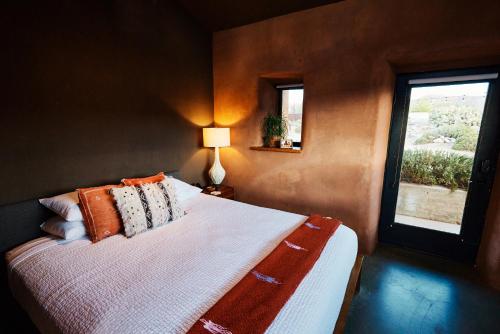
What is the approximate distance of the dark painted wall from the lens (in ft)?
5.37

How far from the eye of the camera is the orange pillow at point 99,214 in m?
1.62

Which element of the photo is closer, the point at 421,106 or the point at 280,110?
the point at 421,106

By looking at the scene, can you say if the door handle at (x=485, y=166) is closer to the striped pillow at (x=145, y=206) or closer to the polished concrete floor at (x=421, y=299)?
the polished concrete floor at (x=421, y=299)

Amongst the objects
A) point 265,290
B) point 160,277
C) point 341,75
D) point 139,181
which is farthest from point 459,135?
point 139,181

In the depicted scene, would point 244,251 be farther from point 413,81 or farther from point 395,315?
point 413,81

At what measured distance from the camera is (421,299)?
75.9 inches

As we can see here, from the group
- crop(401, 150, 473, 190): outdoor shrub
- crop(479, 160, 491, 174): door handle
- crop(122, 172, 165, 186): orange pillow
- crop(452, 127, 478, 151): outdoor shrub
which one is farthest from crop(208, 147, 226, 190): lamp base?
crop(479, 160, 491, 174): door handle

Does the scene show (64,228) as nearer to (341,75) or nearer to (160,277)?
(160,277)

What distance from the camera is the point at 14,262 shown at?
1.43m

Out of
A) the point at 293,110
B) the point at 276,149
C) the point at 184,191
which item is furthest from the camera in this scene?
the point at 293,110

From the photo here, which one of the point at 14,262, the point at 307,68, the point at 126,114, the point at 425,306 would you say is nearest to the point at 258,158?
the point at 307,68

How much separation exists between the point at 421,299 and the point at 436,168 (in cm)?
135

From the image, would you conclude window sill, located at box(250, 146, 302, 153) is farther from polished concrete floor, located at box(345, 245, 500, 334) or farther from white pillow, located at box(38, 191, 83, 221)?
white pillow, located at box(38, 191, 83, 221)

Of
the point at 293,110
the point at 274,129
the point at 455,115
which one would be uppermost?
the point at 293,110
